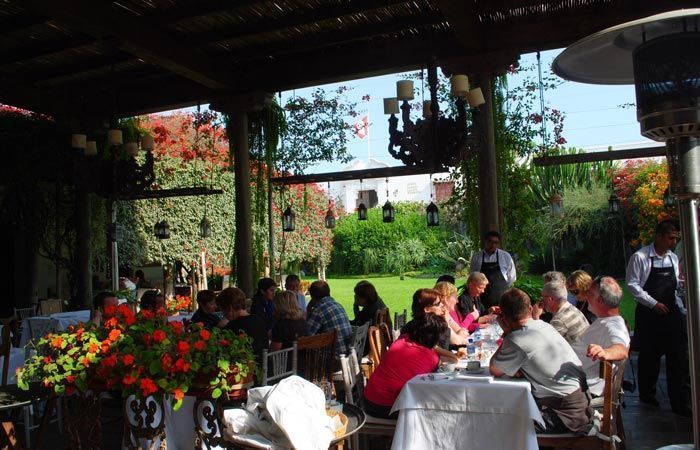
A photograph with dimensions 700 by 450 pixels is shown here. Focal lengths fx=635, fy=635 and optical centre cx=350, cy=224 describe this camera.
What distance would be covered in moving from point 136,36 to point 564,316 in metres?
5.36

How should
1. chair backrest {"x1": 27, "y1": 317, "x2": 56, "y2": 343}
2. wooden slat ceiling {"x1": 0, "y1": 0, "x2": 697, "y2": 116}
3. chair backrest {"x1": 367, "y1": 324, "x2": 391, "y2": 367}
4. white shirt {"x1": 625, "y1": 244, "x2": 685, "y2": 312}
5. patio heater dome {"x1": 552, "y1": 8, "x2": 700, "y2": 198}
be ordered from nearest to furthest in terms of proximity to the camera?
patio heater dome {"x1": 552, "y1": 8, "x2": 700, "y2": 198}, chair backrest {"x1": 367, "y1": 324, "x2": 391, "y2": 367}, white shirt {"x1": 625, "y1": 244, "x2": 685, "y2": 312}, wooden slat ceiling {"x1": 0, "y1": 0, "x2": 697, "y2": 116}, chair backrest {"x1": 27, "y1": 317, "x2": 56, "y2": 343}

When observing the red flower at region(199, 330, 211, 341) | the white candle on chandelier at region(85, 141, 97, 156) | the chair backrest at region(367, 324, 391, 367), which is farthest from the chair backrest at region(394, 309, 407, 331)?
the white candle on chandelier at region(85, 141, 97, 156)

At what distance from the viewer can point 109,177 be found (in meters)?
8.00

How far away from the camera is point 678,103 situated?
66.6 inches

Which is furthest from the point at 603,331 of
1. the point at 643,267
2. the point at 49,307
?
the point at 49,307

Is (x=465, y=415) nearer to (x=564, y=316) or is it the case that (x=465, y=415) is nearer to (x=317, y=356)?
(x=317, y=356)

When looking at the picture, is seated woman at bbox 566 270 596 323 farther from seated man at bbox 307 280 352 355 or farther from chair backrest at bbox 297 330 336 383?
chair backrest at bbox 297 330 336 383

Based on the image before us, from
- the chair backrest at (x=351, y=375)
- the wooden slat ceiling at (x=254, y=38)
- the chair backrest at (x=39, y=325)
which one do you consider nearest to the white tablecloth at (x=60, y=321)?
the chair backrest at (x=39, y=325)

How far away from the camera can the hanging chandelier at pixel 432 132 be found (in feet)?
20.8

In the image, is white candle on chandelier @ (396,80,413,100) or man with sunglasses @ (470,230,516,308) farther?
man with sunglasses @ (470,230,516,308)

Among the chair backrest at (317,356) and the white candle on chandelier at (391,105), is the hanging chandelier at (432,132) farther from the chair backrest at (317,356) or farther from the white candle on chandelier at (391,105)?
the chair backrest at (317,356)

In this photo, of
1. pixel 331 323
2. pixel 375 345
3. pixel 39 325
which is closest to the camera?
pixel 375 345

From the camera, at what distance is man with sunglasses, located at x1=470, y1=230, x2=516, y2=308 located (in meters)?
7.23

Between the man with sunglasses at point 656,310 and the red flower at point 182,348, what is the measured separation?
4.35 metres
